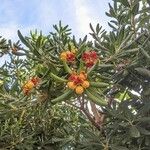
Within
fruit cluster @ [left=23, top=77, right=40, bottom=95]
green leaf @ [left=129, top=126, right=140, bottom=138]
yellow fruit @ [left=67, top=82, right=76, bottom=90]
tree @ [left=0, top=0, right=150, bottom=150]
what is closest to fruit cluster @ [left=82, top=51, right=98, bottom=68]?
tree @ [left=0, top=0, right=150, bottom=150]

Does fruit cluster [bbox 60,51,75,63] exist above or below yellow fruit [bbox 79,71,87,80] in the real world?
above

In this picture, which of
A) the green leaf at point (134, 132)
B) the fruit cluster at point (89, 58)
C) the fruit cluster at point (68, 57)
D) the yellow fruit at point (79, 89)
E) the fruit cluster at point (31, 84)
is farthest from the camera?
the green leaf at point (134, 132)

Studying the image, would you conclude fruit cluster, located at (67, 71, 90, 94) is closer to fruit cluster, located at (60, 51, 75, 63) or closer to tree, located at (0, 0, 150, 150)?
tree, located at (0, 0, 150, 150)

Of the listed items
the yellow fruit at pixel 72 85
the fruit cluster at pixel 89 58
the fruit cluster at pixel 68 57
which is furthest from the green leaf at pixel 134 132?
the yellow fruit at pixel 72 85

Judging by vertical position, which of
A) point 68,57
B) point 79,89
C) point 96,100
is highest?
point 68,57

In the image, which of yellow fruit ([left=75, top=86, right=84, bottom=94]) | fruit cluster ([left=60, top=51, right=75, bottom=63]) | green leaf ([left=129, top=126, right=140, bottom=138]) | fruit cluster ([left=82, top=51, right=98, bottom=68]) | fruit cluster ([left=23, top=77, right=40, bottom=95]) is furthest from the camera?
green leaf ([left=129, top=126, right=140, bottom=138])

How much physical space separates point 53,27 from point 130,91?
2.01 meters

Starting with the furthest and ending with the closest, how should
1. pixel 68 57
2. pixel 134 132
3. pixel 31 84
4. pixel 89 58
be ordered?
pixel 134 132, pixel 31 84, pixel 68 57, pixel 89 58

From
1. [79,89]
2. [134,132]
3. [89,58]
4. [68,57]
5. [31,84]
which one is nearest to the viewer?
[79,89]

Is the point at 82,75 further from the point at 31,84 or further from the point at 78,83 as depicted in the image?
the point at 31,84

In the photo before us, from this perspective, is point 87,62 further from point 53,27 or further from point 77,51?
point 53,27

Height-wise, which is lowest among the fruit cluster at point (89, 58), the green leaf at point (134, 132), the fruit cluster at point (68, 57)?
the green leaf at point (134, 132)

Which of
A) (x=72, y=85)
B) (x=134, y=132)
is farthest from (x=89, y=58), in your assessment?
(x=134, y=132)

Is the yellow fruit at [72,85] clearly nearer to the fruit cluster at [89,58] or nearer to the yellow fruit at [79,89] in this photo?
the yellow fruit at [79,89]
